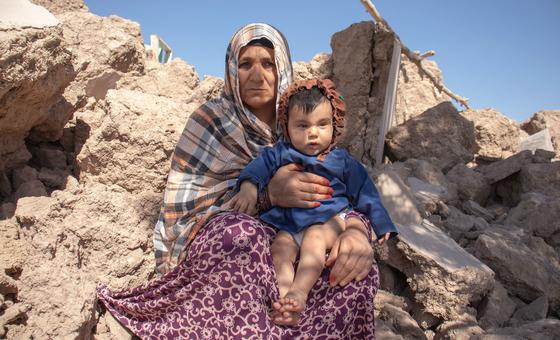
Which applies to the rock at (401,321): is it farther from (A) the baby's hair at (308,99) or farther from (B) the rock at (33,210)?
(B) the rock at (33,210)

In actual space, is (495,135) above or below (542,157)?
above

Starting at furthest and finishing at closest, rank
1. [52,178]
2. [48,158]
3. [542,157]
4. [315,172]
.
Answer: [542,157] → [48,158] → [52,178] → [315,172]

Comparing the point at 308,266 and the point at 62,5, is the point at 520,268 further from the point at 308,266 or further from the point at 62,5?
the point at 62,5

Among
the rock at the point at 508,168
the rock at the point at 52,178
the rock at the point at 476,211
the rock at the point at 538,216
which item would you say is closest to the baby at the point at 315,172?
the rock at the point at 52,178

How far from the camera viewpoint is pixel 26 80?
2.52 metres

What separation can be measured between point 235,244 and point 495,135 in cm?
630

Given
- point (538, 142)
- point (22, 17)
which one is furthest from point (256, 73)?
point (538, 142)

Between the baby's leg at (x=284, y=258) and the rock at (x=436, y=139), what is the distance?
13.1 feet

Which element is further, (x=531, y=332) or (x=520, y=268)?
(x=520, y=268)

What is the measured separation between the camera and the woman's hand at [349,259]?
6.10 ft

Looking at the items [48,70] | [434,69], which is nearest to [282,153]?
[48,70]

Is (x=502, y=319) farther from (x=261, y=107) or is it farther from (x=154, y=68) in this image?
(x=154, y=68)

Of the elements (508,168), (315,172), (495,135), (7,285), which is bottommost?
(7,285)

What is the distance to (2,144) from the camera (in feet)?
9.27
